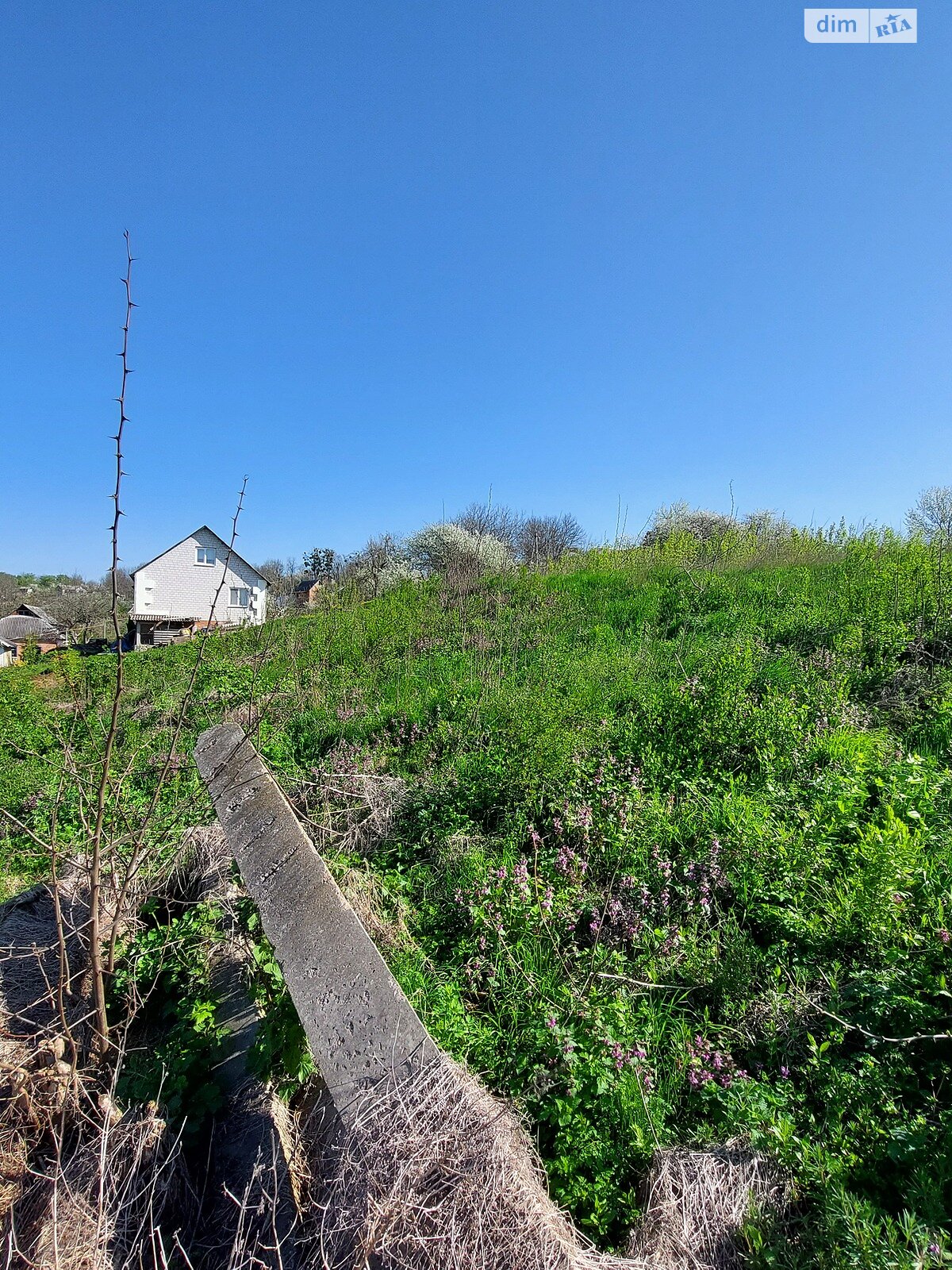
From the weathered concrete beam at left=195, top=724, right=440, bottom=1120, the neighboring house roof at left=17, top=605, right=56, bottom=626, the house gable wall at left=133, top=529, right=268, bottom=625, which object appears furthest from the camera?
the neighboring house roof at left=17, top=605, right=56, bottom=626

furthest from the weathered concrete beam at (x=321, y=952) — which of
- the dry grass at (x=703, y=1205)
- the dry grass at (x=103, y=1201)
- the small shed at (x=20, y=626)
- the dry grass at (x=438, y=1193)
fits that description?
the small shed at (x=20, y=626)

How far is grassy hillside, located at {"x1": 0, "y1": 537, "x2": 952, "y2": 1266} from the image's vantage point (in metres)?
2.04

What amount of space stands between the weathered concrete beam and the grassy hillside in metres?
0.35

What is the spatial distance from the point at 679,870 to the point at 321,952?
2067mm

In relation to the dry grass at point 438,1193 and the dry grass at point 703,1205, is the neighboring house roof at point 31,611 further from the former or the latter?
the dry grass at point 703,1205

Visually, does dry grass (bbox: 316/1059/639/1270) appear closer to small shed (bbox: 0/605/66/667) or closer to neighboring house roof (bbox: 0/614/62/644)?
small shed (bbox: 0/605/66/667)

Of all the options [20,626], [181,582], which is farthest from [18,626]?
[181,582]

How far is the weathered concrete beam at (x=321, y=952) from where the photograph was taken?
203cm

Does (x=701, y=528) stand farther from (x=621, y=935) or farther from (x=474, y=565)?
(x=621, y=935)

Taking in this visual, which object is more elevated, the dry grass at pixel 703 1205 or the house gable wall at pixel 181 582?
the house gable wall at pixel 181 582


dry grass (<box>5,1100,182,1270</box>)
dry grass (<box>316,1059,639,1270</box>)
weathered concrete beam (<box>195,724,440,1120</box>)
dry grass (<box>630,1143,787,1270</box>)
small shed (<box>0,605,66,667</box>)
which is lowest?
dry grass (<box>5,1100,182,1270</box>)

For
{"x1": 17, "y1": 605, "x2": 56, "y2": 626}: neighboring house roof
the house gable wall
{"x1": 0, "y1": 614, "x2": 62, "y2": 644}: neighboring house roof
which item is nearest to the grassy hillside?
the house gable wall

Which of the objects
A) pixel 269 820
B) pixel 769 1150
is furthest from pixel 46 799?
pixel 769 1150

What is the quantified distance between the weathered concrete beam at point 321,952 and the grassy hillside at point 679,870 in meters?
0.35
